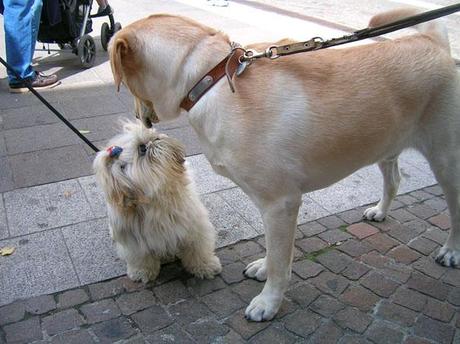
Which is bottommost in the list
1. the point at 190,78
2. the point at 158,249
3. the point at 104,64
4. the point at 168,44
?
the point at 104,64

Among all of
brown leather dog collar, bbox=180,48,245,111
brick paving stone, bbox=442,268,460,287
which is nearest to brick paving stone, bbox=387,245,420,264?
brick paving stone, bbox=442,268,460,287

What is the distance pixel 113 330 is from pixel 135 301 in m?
0.26

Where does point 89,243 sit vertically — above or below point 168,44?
below

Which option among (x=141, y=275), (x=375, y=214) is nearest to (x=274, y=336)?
(x=141, y=275)

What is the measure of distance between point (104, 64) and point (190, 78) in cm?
544

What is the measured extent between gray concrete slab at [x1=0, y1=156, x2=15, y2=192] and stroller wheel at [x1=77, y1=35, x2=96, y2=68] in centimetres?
279

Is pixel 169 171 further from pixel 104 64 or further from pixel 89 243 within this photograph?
pixel 104 64

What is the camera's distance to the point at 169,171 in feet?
9.00

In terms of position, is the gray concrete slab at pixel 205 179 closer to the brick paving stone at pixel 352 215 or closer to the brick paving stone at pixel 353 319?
the brick paving stone at pixel 352 215

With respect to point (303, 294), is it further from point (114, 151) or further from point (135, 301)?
point (114, 151)

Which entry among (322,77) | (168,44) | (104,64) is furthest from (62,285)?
(104,64)

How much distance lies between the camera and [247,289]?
9.91 feet

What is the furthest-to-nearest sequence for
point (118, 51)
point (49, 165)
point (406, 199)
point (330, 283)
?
point (49, 165) → point (406, 199) → point (330, 283) → point (118, 51)

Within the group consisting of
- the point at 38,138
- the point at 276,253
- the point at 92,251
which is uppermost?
the point at 276,253
